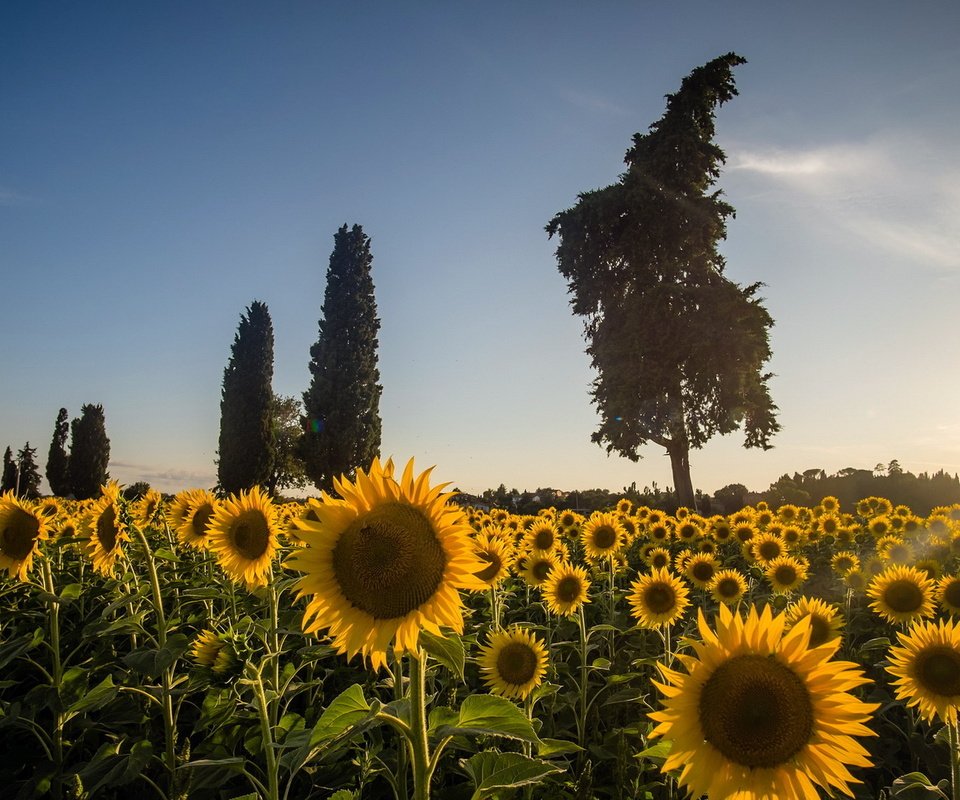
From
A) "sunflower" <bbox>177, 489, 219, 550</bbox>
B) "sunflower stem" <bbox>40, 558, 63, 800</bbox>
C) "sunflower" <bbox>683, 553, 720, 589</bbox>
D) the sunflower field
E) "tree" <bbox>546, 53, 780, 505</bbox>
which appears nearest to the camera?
the sunflower field

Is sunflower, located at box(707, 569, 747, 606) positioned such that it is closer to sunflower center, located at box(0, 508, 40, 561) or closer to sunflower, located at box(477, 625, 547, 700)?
sunflower, located at box(477, 625, 547, 700)

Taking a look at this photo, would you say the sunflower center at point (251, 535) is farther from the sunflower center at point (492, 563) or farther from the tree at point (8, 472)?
the tree at point (8, 472)

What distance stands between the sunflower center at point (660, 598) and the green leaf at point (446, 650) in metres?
3.54

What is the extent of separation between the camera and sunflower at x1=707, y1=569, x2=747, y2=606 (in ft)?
18.9

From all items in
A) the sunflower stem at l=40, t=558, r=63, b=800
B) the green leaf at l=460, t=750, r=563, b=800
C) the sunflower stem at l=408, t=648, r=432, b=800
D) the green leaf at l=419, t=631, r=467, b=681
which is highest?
the green leaf at l=419, t=631, r=467, b=681

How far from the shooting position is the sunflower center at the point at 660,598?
4.92m

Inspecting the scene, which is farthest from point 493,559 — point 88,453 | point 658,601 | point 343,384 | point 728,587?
point 88,453

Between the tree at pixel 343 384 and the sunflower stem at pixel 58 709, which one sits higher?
the tree at pixel 343 384

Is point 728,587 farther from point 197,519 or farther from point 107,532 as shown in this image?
point 107,532

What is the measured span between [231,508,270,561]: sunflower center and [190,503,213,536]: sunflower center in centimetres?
107

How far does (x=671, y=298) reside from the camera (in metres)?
28.4

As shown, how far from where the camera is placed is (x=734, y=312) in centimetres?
2750

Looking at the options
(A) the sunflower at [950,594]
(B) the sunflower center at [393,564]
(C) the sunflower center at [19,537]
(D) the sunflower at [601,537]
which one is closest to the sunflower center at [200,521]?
(C) the sunflower center at [19,537]

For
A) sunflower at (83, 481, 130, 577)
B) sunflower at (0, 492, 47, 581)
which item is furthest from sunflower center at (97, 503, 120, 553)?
sunflower at (0, 492, 47, 581)
